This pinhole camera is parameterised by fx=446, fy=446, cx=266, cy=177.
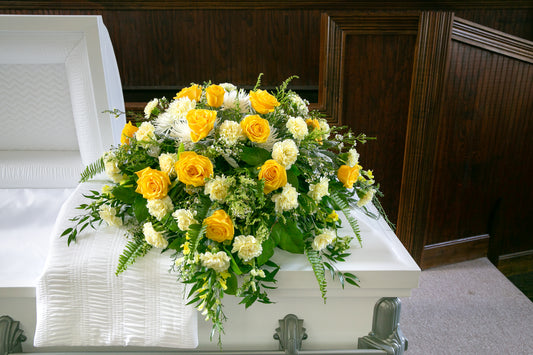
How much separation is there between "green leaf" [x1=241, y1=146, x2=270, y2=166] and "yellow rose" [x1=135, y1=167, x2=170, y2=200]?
6.6 inches

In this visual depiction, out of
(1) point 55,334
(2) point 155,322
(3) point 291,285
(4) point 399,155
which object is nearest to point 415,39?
(4) point 399,155

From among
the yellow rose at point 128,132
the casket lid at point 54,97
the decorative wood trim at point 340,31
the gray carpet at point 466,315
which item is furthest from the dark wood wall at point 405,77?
the yellow rose at point 128,132

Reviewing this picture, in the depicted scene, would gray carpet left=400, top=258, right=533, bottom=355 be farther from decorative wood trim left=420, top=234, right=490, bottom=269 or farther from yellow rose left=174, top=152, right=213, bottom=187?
yellow rose left=174, top=152, right=213, bottom=187

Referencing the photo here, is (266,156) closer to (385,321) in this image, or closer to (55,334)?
(385,321)

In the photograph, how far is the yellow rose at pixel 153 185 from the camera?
2.95 feet

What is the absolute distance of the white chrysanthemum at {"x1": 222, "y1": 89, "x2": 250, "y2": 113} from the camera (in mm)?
1029

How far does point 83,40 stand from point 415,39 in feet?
4.47

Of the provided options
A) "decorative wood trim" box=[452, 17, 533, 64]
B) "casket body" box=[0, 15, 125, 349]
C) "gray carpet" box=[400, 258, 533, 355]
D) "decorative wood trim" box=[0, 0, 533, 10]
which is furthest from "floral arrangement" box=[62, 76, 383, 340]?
"decorative wood trim" box=[0, 0, 533, 10]

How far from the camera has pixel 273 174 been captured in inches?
34.0

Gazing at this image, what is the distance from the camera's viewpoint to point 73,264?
2.99 ft

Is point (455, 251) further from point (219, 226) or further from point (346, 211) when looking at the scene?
point (219, 226)

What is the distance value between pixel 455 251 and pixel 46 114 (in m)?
2.01

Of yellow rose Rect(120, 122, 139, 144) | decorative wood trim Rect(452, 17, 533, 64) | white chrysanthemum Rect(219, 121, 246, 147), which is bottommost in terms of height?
yellow rose Rect(120, 122, 139, 144)

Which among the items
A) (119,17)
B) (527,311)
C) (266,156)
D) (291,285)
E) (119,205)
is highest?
(119,17)
